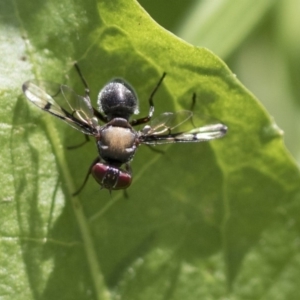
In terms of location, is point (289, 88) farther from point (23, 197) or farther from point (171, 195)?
point (23, 197)

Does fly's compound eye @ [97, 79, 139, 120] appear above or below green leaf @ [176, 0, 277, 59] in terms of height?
below

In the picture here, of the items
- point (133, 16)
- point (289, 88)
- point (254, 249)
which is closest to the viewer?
point (133, 16)

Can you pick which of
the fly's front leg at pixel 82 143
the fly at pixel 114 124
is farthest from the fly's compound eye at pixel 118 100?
the fly's front leg at pixel 82 143

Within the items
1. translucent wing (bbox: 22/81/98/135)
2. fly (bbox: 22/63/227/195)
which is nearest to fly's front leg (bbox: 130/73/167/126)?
fly (bbox: 22/63/227/195)

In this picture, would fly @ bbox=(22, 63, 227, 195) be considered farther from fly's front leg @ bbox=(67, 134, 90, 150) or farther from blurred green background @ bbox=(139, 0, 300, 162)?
blurred green background @ bbox=(139, 0, 300, 162)

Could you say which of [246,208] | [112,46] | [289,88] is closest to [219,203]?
[246,208]
